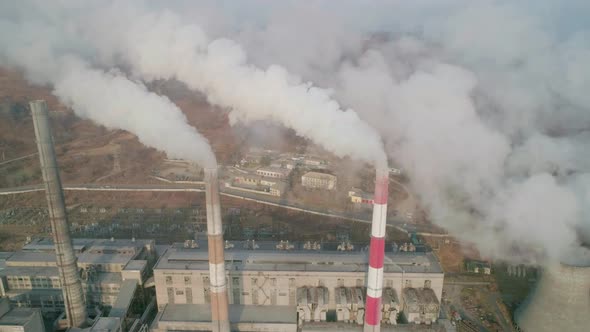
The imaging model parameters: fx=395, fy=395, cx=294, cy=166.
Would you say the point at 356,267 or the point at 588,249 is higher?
the point at 588,249

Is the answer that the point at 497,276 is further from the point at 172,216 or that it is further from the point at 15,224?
the point at 15,224

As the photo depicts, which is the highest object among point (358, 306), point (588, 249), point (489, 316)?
point (588, 249)

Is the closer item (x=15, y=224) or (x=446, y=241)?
(x=446, y=241)

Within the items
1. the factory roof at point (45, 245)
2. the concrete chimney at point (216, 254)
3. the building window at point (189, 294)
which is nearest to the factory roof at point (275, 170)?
the factory roof at point (45, 245)

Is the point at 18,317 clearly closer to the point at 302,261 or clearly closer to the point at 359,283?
the point at 302,261

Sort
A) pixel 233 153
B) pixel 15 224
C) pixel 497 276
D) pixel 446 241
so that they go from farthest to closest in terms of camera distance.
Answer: pixel 233 153 → pixel 15 224 → pixel 446 241 → pixel 497 276

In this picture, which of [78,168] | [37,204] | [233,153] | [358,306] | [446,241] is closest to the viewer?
[358,306]

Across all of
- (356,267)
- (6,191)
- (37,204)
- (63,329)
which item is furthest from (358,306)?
(6,191)

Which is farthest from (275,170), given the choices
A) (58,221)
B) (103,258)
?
(58,221)
